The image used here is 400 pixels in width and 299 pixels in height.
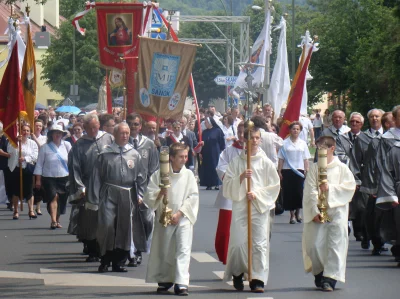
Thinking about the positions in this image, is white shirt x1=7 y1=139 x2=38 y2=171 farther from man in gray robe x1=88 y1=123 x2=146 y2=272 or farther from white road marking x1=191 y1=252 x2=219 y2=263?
man in gray robe x1=88 y1=123 x2=146 y2=272

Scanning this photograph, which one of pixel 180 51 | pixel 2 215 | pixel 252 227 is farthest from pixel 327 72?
pixel 252 227

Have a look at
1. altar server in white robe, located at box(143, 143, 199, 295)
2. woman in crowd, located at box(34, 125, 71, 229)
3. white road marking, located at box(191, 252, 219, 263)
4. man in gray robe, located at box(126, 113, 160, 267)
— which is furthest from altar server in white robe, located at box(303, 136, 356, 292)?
woman in crowd, located at box(34, 125, 71, 229)

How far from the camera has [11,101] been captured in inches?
744

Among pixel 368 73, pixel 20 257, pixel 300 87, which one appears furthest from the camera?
pixel 368 73

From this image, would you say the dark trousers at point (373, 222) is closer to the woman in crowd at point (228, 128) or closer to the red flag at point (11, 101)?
the red flag at point (11, 101)

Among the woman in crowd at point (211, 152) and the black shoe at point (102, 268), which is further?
the woman in crowd at point (211, 152)

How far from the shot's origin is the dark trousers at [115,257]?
12.7 metres

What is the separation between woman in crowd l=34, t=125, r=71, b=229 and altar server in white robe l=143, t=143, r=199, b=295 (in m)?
7.29

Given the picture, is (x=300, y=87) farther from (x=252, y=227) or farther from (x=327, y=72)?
(x=327, y=72)

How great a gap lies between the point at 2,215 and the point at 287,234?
628 centimetres

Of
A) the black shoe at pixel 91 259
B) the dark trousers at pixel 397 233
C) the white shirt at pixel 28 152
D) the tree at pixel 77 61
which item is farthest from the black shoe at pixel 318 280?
the tree at pixel 77 61

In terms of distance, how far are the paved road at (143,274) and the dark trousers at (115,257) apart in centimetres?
18

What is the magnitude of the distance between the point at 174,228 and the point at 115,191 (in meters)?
1.62

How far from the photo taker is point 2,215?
20.9 meters
